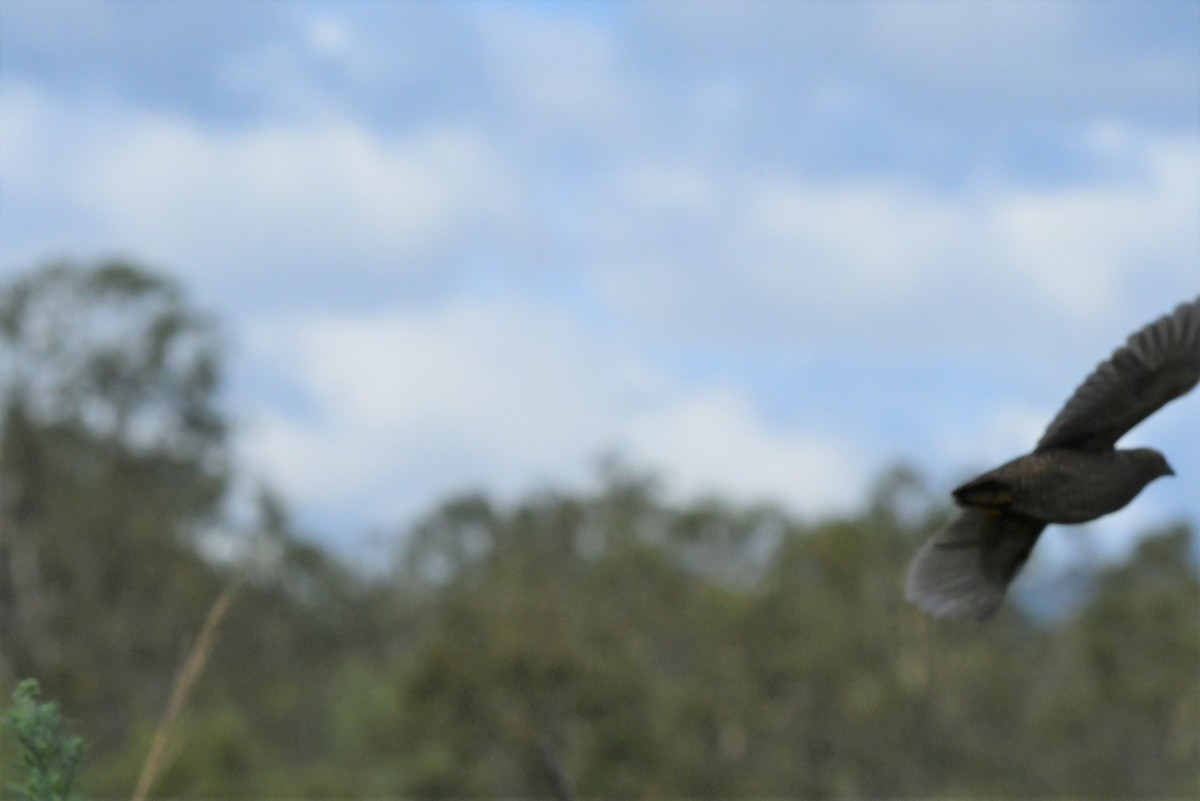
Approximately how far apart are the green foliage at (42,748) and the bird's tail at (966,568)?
279 centimetres

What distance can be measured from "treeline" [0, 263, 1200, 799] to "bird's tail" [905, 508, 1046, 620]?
22.4 metres

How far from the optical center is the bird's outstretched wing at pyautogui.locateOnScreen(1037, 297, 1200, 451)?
4.57m

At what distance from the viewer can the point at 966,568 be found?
5449 millimetres

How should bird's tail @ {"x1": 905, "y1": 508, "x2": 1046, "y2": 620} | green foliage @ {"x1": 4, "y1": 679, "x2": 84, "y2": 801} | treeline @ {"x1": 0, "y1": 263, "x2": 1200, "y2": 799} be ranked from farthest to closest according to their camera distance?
treeline @ {"x1": 0, "y1": 263, "x2": 1200, "y2": 799} < bird's tail @ {"x1": 905, "y1": 508, "x2": 1046, "y2": 620} < green foliage @ {"x1": 4, "y1": 679, "x2": 84, "y2": 801}

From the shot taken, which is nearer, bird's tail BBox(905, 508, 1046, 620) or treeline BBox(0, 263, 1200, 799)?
bird's tail BBox(905, 508, 1046, 620)

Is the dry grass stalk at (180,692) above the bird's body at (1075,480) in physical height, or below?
below

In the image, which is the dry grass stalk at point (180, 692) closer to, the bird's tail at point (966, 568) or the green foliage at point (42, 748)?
the green foliage at point (42, 748)

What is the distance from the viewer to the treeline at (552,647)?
2905cm

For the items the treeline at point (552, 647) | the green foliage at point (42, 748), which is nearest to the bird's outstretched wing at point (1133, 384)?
the green foliage at point (42, 748)

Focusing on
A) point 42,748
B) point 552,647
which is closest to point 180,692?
point 42,748

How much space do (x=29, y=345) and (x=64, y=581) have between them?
8595mm

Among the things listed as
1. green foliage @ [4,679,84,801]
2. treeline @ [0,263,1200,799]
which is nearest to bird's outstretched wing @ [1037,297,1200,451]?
green foliage @ [4,679,84,801]

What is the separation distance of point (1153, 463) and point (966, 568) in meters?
1.01

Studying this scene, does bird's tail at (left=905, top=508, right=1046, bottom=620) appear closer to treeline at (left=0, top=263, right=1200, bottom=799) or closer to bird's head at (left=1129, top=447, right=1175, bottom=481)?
bird's head at (left=1129, top=447, right=1175, bottom=481)
